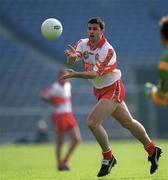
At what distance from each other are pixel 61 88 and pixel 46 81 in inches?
458

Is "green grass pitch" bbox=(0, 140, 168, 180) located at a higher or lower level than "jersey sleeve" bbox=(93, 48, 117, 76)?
lower

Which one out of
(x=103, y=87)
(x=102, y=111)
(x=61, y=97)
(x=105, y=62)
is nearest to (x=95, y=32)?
(x=105, y=62)

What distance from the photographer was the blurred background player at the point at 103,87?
1132 cm

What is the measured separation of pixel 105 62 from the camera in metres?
11.3

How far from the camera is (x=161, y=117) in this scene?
1186 inches

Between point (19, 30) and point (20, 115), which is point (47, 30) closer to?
point (20, 115)

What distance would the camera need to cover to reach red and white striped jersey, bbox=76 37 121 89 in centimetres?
1128

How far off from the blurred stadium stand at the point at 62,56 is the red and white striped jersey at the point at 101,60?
17.3 metres

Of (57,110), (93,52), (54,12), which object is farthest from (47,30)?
(54,12)

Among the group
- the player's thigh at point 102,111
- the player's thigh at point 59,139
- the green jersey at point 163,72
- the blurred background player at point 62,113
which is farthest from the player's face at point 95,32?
the player's thigh at point 59,139

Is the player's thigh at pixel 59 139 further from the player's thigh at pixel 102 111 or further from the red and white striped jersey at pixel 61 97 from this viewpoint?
the player's thigh at pixel 102 111

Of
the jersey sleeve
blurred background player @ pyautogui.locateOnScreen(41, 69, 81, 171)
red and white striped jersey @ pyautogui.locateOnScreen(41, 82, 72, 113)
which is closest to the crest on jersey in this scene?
the jersey sleeve

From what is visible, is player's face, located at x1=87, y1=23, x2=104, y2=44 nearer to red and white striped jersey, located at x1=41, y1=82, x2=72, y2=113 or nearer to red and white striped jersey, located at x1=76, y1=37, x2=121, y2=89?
red and white striped jersey, located at x1=76, y1=37, x2=121, y2=89

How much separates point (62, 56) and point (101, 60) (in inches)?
798
